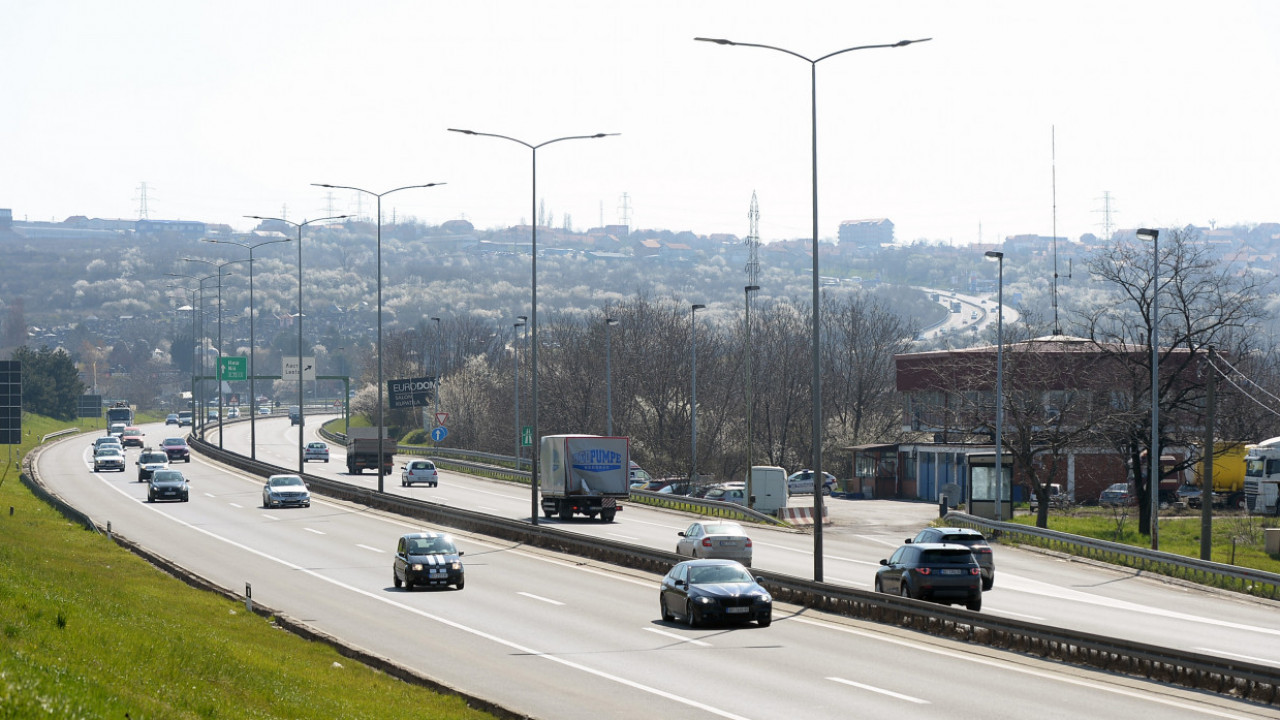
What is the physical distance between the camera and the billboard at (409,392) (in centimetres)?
13312

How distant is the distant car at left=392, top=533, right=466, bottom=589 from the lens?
111ft

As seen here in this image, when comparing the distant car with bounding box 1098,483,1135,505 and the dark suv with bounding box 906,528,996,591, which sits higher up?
the dark suv with bounding box 906,528,996,591

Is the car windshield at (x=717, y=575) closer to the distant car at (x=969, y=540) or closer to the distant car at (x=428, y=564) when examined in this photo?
the distant car at (x=969, y=540)

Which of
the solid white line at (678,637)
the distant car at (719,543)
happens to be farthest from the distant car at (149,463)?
the solid white line at (678,637)

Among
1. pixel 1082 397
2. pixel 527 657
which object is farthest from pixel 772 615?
pixel 1082 397

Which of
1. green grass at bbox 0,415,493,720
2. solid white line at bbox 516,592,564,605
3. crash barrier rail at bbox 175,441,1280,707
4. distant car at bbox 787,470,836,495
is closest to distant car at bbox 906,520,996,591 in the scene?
crash barrier rail at bbox 175,441,1280,707

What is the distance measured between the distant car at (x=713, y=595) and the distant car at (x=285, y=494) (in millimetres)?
37232

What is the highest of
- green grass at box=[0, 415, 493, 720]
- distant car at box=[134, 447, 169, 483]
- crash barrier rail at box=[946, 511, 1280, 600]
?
green grass at box=[0, 415, 493, 720]

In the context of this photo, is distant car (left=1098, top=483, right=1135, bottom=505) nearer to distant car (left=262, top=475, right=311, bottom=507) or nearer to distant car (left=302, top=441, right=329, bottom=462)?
distant car (left=262, top=475, right=311, bottom=507)

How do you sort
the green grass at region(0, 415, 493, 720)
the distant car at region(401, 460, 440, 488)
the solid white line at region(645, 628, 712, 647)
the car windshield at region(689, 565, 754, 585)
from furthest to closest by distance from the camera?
1. the distant car at region(401, 460, 440, 488)
2. the car windshield at region(689, 565, 754, 585)
3. the solid white line at region(645, 628, 712, 647)
4. the green grass at region(0, 415, 493, 720)

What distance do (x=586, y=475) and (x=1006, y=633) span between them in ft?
108

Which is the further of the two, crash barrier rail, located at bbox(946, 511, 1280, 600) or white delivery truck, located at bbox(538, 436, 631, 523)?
white delivery truck, located at bbox(538, 436, 631, 523)

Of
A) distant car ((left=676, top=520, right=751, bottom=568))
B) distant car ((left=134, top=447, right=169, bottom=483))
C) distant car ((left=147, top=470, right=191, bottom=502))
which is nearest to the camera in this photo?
distant car ((left=676, top=520, right=751, bottom=568))

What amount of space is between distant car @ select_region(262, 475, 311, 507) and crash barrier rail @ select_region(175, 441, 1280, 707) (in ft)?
69.6
